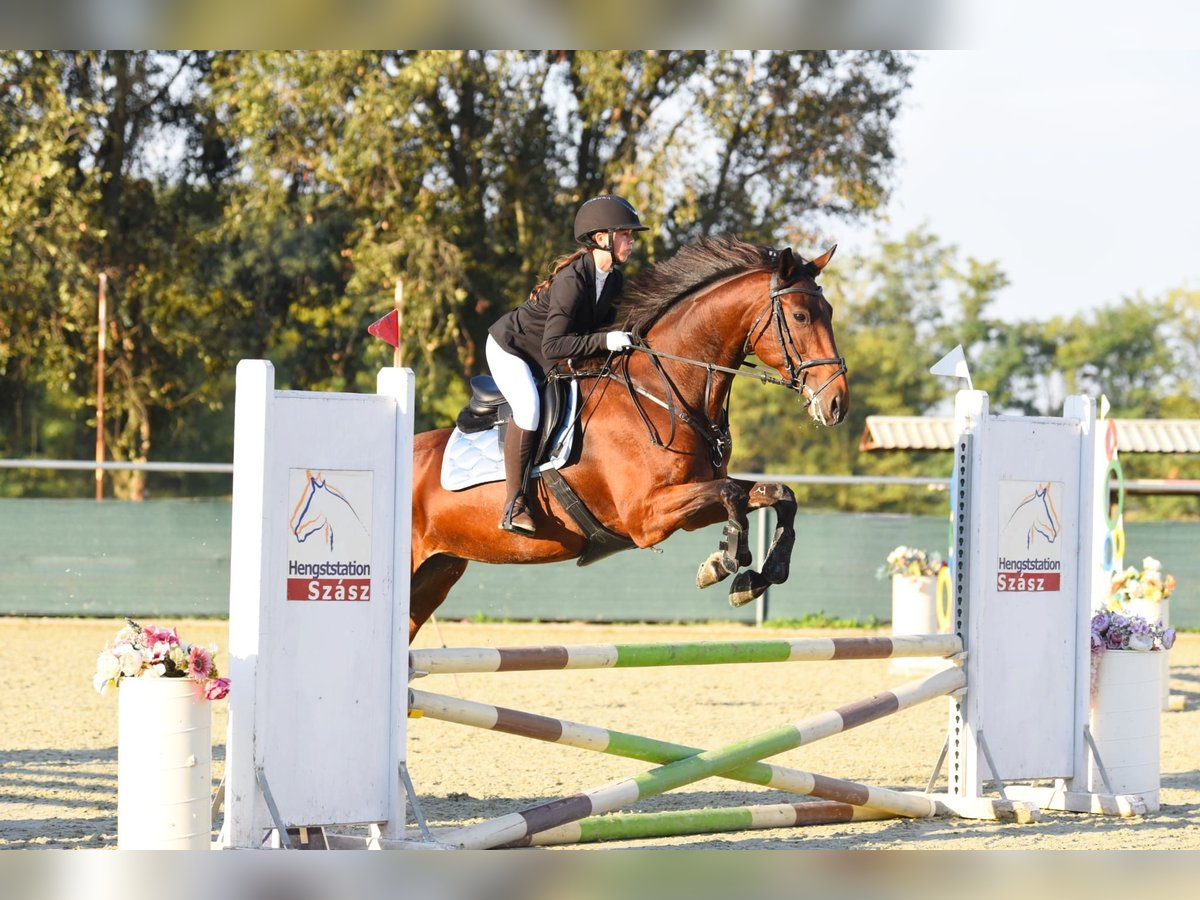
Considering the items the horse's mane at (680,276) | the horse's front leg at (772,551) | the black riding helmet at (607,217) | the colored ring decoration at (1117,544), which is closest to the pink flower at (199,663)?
the horse's front leg at (772,551)

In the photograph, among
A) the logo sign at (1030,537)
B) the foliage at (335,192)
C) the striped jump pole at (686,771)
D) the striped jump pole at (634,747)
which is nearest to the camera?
the striped jump pole at (686,771)

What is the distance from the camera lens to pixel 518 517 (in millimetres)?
5191

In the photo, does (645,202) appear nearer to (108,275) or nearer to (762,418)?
(108,275)

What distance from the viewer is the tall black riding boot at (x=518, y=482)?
520cm

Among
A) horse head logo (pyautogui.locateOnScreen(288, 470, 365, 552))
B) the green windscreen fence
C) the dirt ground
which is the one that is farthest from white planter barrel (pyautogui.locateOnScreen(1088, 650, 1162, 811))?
the green windscreen fence

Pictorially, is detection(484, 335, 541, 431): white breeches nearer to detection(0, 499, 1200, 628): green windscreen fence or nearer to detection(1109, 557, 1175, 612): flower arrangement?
detection(1109, 557, 1175, 612): flower arrangement

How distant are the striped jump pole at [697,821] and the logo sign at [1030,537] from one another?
40.3 inches

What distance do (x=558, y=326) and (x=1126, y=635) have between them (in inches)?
101

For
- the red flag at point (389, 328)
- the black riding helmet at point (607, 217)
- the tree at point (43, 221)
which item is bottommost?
the red flag at point (389, 328)

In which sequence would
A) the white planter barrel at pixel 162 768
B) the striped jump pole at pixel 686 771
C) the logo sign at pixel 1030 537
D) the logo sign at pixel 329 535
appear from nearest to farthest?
the white planter barrel at pixel 162 768 → the logo sign at pixel 329 535 → the striped jump pole at pixel 686 771 → the logo sign at pixel 1030 537

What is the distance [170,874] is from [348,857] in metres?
0.47

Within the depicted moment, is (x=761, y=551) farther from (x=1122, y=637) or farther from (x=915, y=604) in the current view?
(x=1122, y=637)

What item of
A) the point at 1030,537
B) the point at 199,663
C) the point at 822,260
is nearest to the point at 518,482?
the point at 822,260

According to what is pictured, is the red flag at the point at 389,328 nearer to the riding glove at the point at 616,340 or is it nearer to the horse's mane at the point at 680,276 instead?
the riding glove at the point at 616,340
